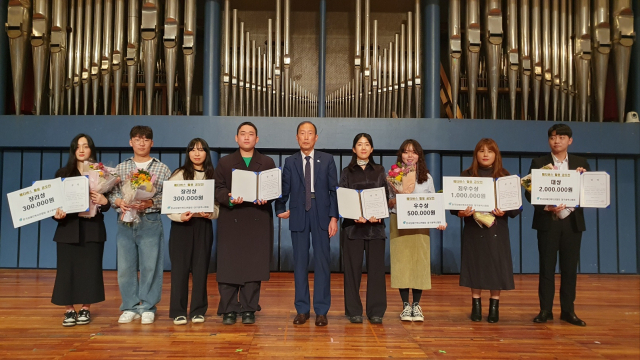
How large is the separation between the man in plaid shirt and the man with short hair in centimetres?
51

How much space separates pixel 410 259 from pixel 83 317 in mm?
2574

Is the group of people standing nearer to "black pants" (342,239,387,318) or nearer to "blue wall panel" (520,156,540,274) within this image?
"black pants" (342,239,387,318)

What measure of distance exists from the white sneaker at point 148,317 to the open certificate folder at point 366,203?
166 cm

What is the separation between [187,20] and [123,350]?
14.9 feet

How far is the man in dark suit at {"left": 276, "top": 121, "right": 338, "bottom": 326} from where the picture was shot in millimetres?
3822

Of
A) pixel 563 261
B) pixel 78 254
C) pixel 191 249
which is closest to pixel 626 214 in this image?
pixel 563 261

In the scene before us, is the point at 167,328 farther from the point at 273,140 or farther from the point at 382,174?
the point at 273,140

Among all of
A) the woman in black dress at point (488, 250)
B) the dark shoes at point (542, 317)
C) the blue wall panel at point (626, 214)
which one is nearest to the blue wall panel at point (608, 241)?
the blue wall panel at point (626, 214)

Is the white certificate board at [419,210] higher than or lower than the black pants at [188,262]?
higher

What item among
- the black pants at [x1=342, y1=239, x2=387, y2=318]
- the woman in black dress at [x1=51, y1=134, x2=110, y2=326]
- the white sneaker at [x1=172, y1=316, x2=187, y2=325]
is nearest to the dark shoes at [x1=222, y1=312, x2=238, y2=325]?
the white sneaker at [x1=172, y1=316, x2=187, y2=325]

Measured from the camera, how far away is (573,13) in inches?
260

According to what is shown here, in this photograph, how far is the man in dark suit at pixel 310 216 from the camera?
3.82 meters

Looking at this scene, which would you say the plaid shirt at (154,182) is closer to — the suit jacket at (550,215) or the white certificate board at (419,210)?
the white certificate board at (419,210)

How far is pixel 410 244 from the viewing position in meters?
3.95
